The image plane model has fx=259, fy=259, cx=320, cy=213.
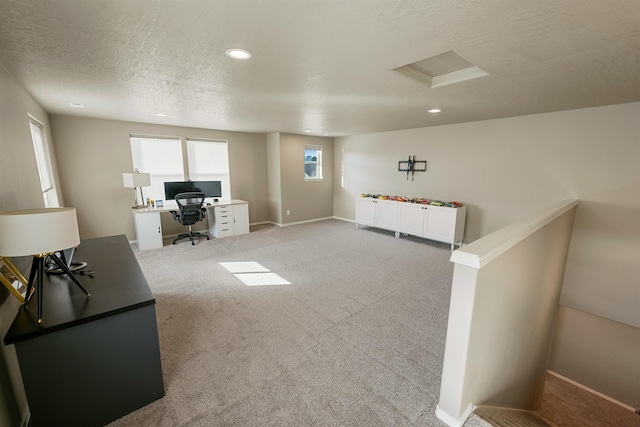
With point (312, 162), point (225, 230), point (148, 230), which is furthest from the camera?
point (312, 162)

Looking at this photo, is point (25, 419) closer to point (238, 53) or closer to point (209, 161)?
point (238, 53)

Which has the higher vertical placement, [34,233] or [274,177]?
[274,177]

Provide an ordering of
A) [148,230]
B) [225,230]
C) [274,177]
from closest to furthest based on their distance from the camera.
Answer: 1. [148,230]
2. [225,230]
3. [274,177]

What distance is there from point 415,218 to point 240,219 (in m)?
3.65

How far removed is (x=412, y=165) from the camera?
545 centimetres

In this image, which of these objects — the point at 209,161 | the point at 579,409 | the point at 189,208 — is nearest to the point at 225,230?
the point at 189,208

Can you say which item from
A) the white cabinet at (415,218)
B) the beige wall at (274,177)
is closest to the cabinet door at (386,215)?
the white cabinet at (415,218)

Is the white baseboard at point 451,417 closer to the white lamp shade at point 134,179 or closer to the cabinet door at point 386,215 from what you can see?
the cabinet door at point 386,215

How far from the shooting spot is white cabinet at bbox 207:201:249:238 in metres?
5.32

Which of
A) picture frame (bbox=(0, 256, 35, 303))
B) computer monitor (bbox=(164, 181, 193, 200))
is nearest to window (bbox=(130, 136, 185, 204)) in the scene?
computer monitor (bbox=(164, 181, 193, 200))

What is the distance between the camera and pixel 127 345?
1.52 metres

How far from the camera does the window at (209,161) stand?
5.43m

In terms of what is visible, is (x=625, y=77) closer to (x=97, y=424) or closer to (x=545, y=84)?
(x=545, y=84)

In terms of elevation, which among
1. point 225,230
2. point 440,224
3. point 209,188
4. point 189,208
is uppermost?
point 209,188
